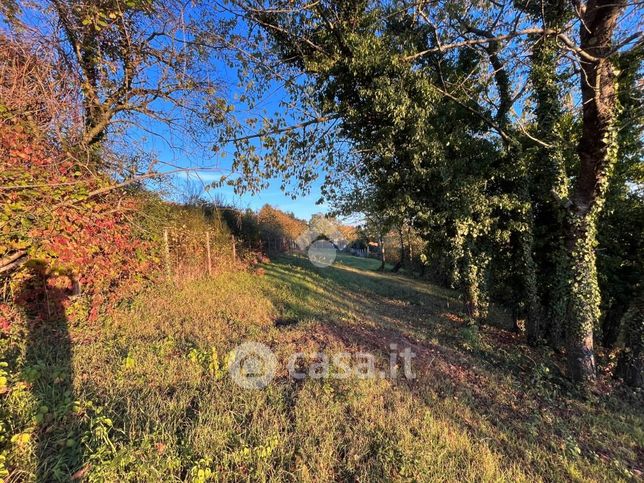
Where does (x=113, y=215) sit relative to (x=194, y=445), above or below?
above

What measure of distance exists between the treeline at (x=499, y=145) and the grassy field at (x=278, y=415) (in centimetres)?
217

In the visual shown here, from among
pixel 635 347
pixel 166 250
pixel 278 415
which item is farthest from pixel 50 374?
pixel 635 347

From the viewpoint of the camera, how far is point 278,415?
2664mm

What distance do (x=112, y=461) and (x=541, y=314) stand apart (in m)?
9.35

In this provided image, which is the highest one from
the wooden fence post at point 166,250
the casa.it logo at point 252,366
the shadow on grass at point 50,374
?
the wooden fence post at point 166,250

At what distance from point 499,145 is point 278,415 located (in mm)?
7186

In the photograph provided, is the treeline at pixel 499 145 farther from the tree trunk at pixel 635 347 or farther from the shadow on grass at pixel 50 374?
the shadow on grass at pixel 50 374

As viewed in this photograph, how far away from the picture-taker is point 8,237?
130 inches

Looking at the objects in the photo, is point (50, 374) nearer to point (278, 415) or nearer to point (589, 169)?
point (278, 415)

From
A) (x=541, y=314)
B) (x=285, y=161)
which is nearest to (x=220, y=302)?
(x=285, y=161)

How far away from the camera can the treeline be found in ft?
15.2

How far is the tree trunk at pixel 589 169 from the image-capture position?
4.05 meters

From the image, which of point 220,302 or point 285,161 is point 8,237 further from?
point 285,161

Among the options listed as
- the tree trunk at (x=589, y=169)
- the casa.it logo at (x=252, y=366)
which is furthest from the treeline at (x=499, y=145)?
the casa.it logo at (x=252, y=366)
